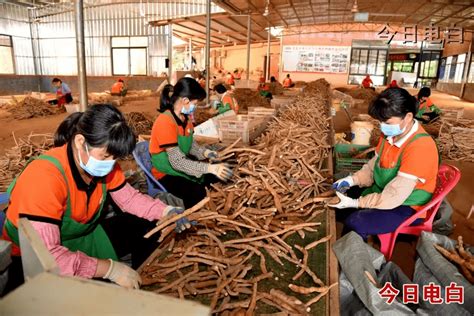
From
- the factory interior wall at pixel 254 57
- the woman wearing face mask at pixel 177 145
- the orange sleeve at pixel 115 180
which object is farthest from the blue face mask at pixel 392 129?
the factory interior wall at pixel 254 57

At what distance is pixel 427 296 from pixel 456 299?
0.47 ft

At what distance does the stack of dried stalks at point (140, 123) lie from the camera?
23.4 ft

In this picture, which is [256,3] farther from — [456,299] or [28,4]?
A: [456,299]

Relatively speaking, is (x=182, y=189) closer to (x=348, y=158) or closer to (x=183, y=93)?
(x=183, y=93)

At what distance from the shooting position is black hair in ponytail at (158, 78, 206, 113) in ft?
9.90

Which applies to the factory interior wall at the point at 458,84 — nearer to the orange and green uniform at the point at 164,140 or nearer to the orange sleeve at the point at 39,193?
the orange and green uniform at the point at 164,140

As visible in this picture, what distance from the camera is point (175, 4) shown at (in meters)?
16.2

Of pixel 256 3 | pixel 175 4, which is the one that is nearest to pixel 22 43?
pixel 175 4

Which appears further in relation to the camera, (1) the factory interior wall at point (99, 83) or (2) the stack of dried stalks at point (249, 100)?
(1) the factory interior wall at point (99, 83)

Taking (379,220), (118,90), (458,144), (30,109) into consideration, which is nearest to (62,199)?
(379,220)

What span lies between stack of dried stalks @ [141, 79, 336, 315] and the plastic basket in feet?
4.76

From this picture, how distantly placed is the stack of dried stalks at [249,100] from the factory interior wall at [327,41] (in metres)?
A: 13.1

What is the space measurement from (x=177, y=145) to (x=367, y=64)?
2248cm

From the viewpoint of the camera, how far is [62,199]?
Result: 5.13ft
